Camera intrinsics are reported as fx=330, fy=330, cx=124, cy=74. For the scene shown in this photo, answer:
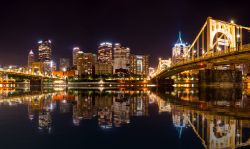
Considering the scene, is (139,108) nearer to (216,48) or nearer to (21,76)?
(216,48)

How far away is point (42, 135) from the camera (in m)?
11.7

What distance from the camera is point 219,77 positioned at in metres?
67.1

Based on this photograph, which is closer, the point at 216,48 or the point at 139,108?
the point at 139,108

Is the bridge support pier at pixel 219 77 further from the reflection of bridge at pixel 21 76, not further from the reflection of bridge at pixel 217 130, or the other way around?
the reflection of bridge at pixel 21 76

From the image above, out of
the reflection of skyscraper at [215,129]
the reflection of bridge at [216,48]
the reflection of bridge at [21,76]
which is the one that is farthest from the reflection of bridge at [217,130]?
the reflection of bridge at [21,76]

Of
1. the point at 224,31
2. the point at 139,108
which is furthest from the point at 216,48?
the point at 139,108

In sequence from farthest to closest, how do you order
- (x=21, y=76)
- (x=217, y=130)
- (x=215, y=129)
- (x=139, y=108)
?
(x=21, y=76) → (x=139, y=108) → (x=215, y=129) → (x=217, y=130)

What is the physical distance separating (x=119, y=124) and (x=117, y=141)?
12.5ft

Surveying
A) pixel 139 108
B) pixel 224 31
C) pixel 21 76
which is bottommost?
pixel 139 108

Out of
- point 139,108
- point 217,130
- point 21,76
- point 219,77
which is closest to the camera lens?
point 217,130

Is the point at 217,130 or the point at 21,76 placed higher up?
the point at 21,76

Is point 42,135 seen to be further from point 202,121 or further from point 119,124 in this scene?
point 202,121

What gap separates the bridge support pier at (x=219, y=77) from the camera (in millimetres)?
65025

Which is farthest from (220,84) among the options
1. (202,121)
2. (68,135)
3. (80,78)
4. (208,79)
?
(80,78)
